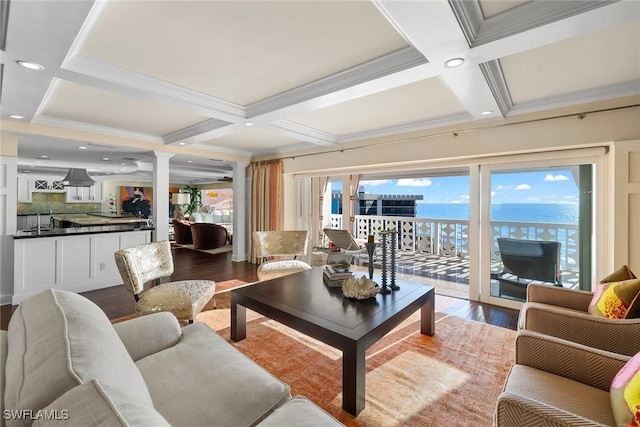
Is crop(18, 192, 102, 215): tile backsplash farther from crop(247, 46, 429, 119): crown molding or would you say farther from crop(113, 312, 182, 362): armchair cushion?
crop(113, 312, 182, 362): armchair cushion

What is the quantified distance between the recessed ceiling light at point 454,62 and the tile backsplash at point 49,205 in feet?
37.7

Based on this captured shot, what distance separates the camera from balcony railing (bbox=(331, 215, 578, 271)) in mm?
3175

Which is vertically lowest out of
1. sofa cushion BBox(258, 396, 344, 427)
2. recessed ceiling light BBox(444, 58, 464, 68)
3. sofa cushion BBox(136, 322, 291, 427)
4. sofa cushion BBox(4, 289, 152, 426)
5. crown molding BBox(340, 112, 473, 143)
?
sofa cushion BBox(136, 322, 291, 427)

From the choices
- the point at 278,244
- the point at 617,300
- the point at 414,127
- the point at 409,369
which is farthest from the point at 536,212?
the point at 278,244

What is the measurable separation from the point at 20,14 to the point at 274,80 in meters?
1.48

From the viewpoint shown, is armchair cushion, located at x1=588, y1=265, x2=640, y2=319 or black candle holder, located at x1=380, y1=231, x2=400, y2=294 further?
black candle holder, located at x1=380, y1=231, x2=400, y2=294

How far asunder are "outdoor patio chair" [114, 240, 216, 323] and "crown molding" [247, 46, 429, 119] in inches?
72.5

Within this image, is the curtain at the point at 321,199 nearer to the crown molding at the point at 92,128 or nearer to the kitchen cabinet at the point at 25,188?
the crown molding at the point at 92,128

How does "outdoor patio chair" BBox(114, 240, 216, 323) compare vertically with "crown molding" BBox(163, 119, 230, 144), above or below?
below

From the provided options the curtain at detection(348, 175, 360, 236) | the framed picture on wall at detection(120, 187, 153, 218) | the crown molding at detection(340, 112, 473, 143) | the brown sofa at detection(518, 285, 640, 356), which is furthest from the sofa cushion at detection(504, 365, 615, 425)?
the framed picture on wall at detection(120, 187, 153, 218)

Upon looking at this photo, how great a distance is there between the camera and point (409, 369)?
212cm

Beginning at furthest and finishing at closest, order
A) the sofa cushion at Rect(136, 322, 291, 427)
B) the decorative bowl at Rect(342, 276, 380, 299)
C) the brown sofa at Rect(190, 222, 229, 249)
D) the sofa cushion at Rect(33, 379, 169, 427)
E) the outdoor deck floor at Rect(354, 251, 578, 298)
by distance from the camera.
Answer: the brown sofa at Rect(190, 222, 229, 249) → the outdoor deck floor at Rect(354, 251, 578, 298) → the decorative bowl at Rect(342, 276, 380, 299) → the sofa cushion at Rect(136, 322, 291, 427) → the sofa cushion at Rect(33, 379, 169, 427)

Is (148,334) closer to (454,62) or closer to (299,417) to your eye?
(299,417)

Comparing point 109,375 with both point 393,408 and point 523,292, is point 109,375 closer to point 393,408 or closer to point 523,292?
point 393,408
